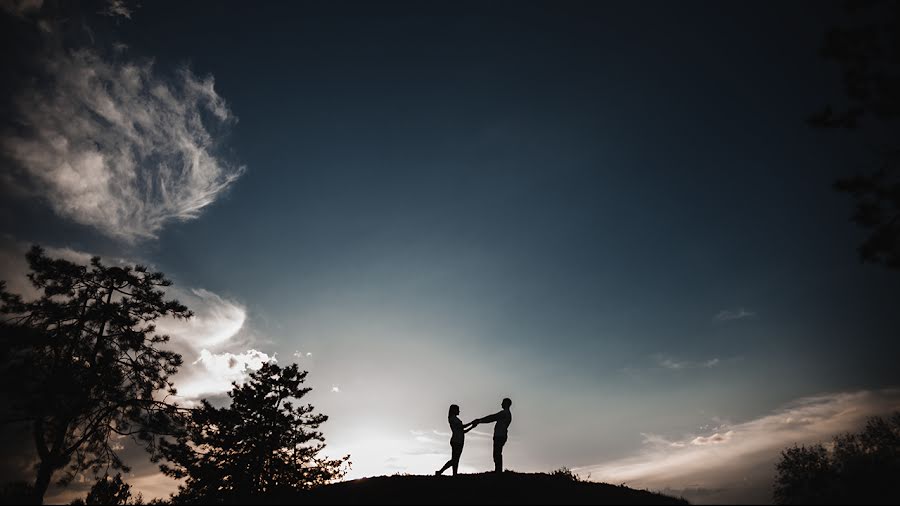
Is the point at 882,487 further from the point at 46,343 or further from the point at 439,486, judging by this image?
the point at 46,343

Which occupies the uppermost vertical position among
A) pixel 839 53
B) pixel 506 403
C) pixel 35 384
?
pixel 839 53

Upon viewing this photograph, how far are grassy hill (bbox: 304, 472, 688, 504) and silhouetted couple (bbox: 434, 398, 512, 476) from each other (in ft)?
1.73

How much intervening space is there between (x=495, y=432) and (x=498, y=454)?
822 millimetres

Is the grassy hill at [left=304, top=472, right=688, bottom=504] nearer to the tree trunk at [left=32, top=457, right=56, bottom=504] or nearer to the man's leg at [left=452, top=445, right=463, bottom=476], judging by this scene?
the man's leg at [left=452, top=445, right=463, bottom=476]

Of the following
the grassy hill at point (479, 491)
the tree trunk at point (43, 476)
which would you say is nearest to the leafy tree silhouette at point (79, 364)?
the tree trunk at point (43, 476)

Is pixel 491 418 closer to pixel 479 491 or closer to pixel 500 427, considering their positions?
pixel 500 427

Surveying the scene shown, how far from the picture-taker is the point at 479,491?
11008 mm

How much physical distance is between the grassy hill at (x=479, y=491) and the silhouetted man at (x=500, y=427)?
1.96 ft

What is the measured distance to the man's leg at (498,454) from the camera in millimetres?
12547

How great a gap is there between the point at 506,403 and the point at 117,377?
57.2ft

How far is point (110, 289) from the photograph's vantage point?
17.2 meters

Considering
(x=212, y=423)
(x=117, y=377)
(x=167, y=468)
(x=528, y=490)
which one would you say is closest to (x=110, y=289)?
(x=117, y=377)

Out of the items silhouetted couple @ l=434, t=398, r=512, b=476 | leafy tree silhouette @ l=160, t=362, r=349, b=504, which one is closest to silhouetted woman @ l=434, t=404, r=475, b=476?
silhouetted couple @ l=434, t=398, r=512, b=476

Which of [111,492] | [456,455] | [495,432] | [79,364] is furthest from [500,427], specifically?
[111,492]
